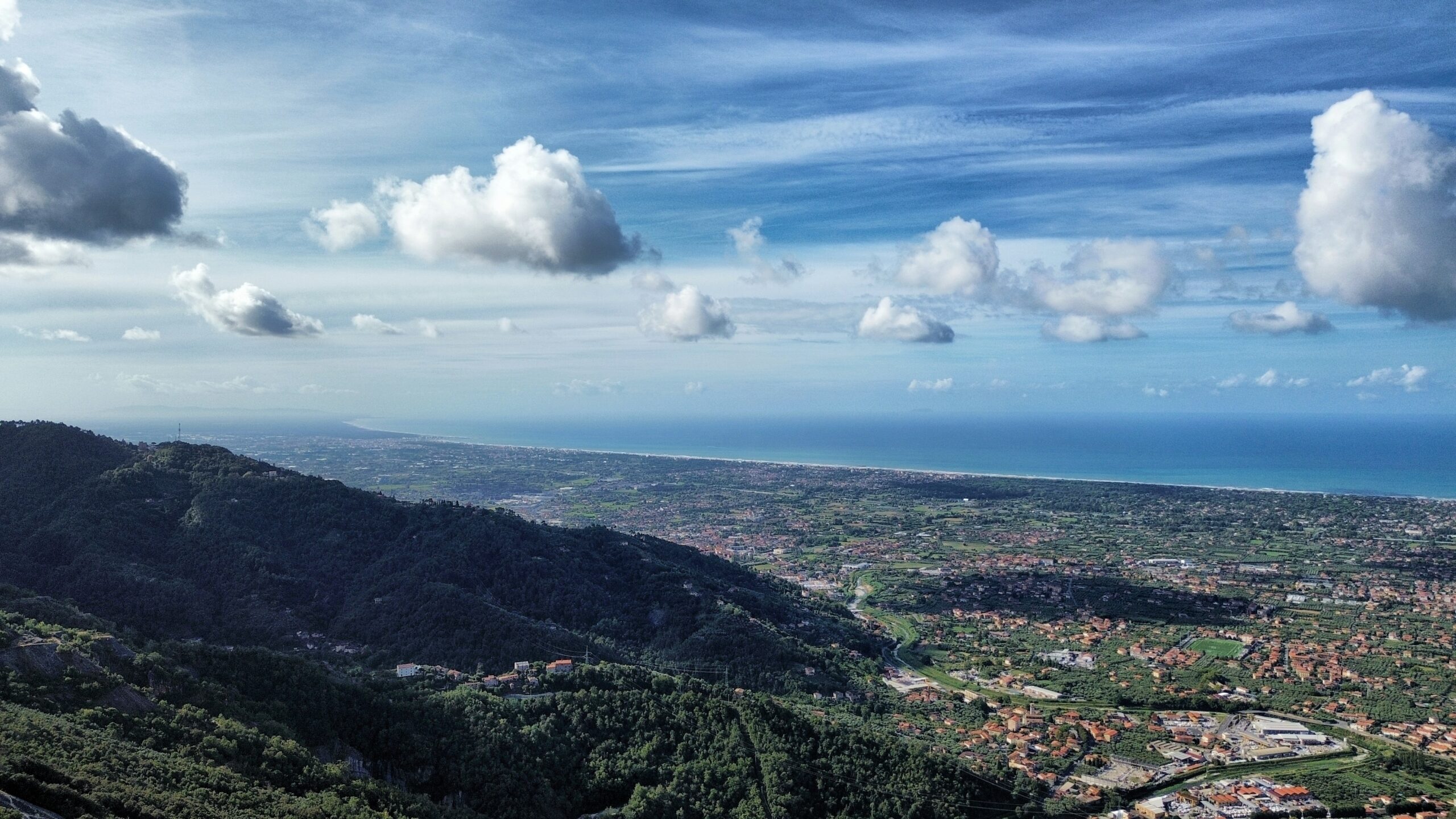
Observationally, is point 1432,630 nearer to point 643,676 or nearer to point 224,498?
point 643,676

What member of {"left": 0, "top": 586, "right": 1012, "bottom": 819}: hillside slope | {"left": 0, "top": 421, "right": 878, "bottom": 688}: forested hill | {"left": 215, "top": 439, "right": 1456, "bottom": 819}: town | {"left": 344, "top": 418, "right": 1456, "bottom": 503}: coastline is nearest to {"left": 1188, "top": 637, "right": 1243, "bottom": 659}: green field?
{"left": 215, "top": 439, "right": 1456, "bottom": 819}: town

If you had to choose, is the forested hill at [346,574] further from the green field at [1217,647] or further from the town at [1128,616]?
the green field at [1217,647]

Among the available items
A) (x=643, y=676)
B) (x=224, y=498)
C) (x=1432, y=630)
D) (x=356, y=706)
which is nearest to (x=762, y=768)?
(x=643, y=676)

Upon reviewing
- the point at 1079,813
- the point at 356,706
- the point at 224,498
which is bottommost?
the point at 1079,813

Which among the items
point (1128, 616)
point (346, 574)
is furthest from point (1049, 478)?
point (346, 574)

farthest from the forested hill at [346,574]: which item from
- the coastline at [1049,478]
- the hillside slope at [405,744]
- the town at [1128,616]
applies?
the coastline at [1049,478]

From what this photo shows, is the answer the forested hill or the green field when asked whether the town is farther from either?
the forested hill
